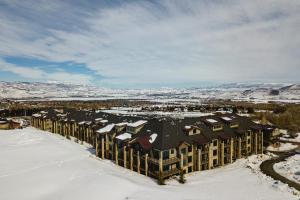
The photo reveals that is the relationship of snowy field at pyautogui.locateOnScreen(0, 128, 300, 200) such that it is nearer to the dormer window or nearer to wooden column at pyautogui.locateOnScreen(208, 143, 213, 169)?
wooden column at pyautogui.locateOnScreen(208, 143, 213, 169)

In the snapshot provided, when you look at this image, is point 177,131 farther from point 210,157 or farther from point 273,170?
point 273,170

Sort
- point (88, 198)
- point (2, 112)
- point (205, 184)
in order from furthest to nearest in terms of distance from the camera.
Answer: point (2, 112) < point (205, 184) < point (88, 198)

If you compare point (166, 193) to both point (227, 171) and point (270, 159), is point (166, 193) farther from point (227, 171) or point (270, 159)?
point (270, 159)

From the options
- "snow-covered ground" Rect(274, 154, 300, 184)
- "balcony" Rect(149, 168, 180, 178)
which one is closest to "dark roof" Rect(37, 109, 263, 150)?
"balcony" Rect(149, 168, 180, 178)

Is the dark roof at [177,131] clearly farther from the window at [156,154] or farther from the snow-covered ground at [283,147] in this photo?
the snow-covered ground at [283,147]

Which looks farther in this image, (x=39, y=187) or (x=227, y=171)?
(x=227, y=171)

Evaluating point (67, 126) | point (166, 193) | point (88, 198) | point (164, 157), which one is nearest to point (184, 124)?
point (164, 157)

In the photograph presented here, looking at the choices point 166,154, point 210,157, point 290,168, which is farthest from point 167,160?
point 290,168
